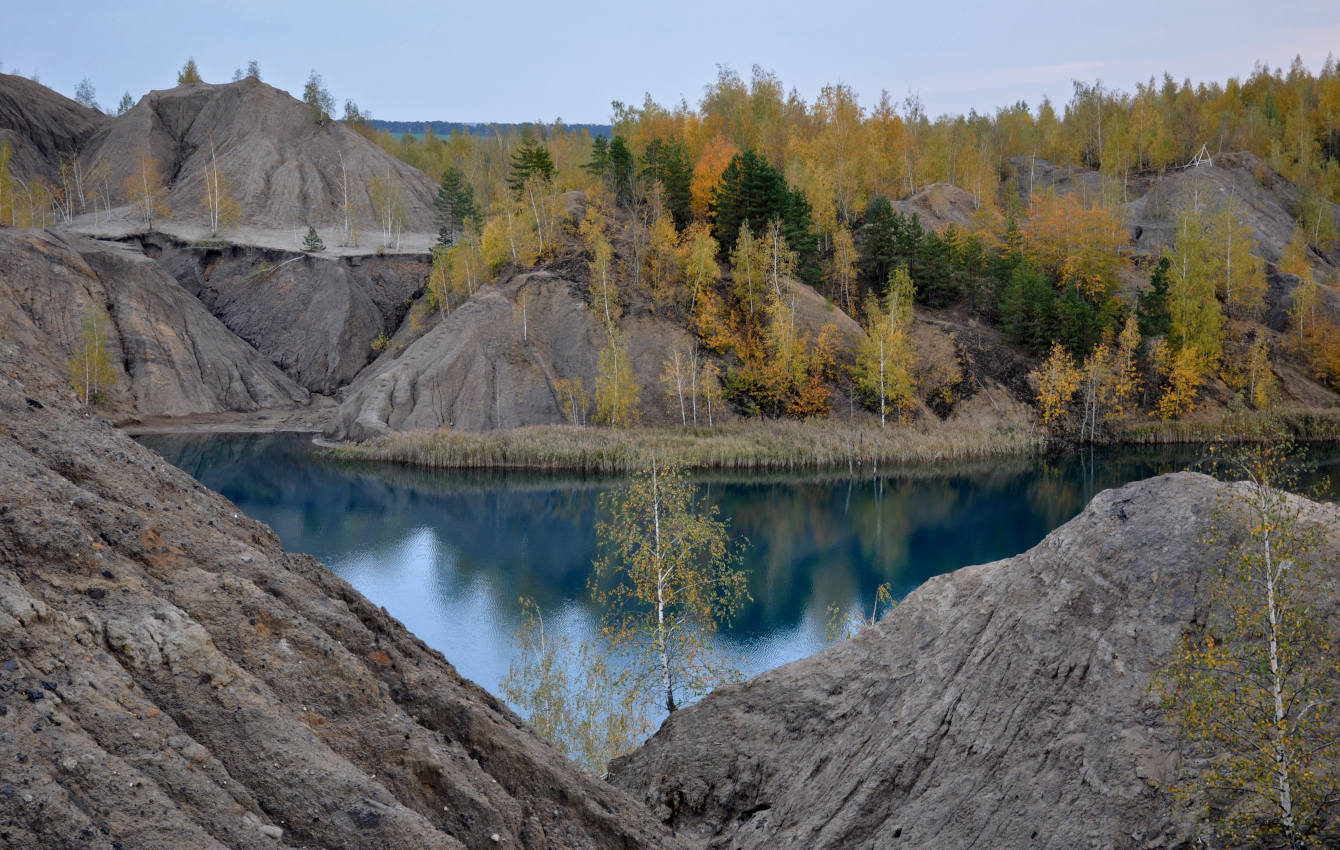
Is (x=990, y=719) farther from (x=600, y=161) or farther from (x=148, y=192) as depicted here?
(x=148, y=192)

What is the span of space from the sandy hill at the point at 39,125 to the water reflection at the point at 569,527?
5974 centimetres

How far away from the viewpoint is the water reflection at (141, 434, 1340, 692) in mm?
30000

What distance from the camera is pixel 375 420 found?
58031mm

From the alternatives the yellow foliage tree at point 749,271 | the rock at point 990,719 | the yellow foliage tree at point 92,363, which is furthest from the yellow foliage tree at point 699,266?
the rock at point 990,719

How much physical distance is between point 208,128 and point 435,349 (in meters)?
63.0

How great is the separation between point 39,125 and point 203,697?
123526 millimetres

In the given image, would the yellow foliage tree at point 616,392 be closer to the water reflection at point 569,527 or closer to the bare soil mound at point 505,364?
the bare soil mound at point 505,364

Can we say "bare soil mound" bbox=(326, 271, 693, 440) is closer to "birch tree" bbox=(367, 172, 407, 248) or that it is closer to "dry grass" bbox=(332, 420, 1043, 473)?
"dry grass" bbox=(332, 420, 1043, 473)

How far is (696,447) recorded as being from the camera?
171 ft

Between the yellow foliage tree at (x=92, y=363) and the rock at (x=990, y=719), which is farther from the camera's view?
the yellow foliage tree at (x=92, y=363)

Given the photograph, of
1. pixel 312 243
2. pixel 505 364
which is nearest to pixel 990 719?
pixel 505 364

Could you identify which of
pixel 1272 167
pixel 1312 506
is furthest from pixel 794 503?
pixel 1272 167

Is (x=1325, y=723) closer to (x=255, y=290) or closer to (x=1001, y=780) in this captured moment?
(x=1001, y=780)

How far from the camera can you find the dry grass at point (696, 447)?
51.9 meters
